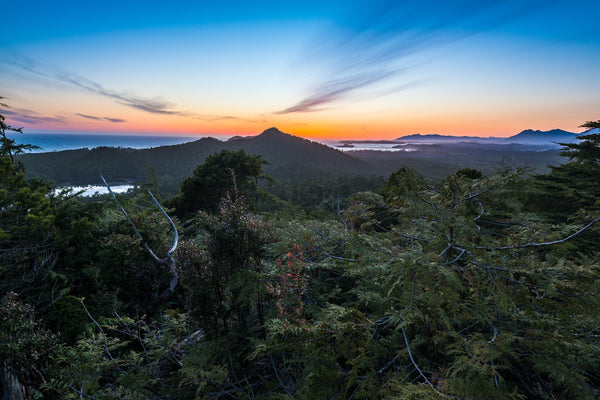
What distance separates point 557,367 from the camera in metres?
2.10

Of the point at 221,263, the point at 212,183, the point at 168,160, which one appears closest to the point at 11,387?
the point at 221,263

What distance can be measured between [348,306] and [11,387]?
21.8 feet

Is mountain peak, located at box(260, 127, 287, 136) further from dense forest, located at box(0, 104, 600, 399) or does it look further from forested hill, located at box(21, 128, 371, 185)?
dense forest, located at box(0, 104, 600, 399)

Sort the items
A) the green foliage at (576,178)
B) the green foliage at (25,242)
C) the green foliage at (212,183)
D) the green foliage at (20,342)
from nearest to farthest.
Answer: the green foliage at (20,342), the green foliage at (25,242), the green foliage at (576,178), the green foliage at (212,183)

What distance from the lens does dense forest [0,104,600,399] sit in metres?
2.20

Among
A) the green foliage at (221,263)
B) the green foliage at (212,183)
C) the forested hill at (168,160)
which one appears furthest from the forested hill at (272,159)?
the green foliage at (221,263)

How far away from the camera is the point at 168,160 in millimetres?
126875

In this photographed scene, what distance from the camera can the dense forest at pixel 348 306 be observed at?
220 cm

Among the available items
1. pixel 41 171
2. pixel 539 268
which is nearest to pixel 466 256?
pixel 539 268

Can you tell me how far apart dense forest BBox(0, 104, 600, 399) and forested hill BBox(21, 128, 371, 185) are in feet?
223

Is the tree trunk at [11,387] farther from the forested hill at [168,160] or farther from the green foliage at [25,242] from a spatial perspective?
the forested hill at [168,160]

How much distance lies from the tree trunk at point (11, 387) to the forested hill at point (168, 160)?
6788 cm

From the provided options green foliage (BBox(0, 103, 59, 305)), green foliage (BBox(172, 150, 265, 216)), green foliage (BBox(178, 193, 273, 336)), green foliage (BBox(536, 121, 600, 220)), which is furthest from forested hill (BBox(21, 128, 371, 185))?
green foliage (BBox(178, 193, 273, 336))

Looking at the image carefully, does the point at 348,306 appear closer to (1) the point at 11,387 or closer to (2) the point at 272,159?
(1) the point at 11,387
